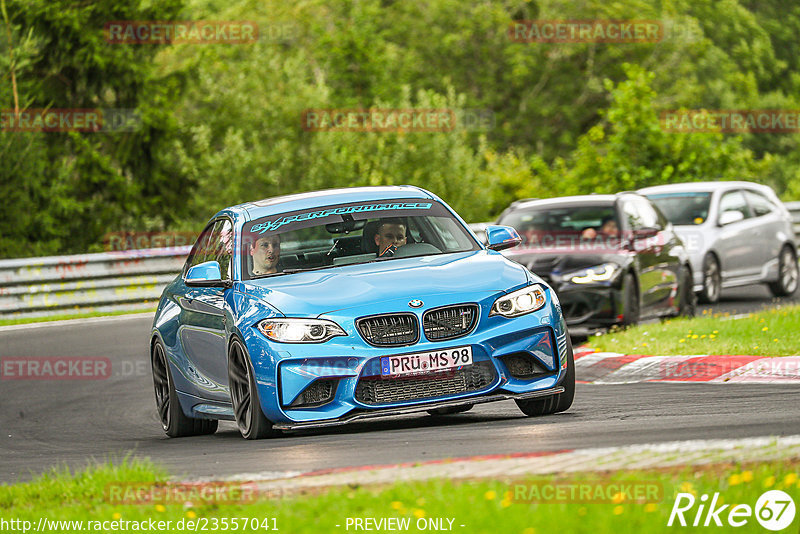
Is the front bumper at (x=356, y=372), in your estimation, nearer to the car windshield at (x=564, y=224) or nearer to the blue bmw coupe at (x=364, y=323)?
the blue bmw coupe at (x=364, y=323)

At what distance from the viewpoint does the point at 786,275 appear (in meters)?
21.7

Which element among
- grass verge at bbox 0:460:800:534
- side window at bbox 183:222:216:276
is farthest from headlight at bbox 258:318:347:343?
side window at bbox 183:222:216:276

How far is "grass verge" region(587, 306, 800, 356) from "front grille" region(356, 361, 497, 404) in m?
4.39

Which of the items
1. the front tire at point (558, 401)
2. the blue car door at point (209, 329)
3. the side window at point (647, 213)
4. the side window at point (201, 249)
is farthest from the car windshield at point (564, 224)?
the front tire at point (558, 401)

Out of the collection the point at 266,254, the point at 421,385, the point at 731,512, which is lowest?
the point at 421,385

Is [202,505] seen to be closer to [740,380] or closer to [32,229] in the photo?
[740,380]

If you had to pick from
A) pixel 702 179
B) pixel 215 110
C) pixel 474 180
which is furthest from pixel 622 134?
pixel 215 110

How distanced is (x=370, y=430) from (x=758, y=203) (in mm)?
13634

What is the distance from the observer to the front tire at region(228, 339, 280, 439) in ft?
28.8

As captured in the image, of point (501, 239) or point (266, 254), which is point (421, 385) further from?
point (501, 239)

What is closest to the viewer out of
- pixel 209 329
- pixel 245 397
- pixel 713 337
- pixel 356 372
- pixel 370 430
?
pixel 356 372

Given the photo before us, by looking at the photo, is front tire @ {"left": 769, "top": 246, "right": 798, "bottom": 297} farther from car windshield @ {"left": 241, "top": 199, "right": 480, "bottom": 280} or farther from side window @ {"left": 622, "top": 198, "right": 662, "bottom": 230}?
car windshield @ {"left": 241, "top": 199, "right": 480, "bottom": 280}

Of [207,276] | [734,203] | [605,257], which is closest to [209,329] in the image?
[207,276]

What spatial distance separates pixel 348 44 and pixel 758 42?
101ft
